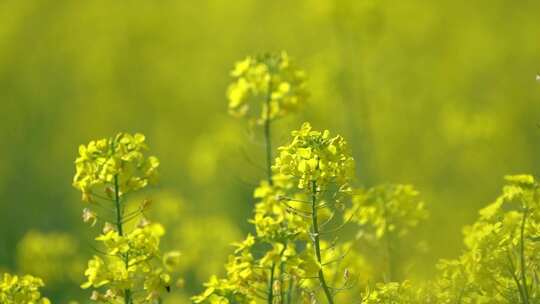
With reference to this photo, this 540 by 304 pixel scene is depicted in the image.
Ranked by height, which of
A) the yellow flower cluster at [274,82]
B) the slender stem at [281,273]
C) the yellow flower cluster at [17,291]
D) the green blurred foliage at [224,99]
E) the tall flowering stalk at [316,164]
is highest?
the green blurred foliage at [224,99]

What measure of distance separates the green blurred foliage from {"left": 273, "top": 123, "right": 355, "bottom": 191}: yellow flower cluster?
2443mm

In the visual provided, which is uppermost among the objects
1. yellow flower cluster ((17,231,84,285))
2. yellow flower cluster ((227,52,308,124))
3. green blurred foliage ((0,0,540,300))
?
green blurred foliage ((0,0,540,300))

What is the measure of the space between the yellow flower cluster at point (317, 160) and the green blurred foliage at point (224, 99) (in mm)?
2443

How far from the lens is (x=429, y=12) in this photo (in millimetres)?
17188

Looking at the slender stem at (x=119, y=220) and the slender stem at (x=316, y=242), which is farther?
the slender stem at (x=119, y=220)

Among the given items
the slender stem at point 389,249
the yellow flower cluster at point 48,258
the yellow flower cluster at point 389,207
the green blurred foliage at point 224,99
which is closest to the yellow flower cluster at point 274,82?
the yellow flower cluster at point 389,207

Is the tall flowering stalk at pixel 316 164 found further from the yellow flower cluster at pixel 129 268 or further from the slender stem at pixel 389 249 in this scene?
the slender stem at pixel 389 249

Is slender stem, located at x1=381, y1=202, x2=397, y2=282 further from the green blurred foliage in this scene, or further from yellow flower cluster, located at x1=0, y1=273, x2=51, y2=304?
yellow flower cluster, located at x1=0, y1=273, x2=51, y2=304

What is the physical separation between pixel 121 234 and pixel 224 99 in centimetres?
1204

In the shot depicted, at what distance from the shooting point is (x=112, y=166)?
462 cm

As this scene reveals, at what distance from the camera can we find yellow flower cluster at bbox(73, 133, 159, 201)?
465 cm

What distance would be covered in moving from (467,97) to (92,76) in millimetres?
5888

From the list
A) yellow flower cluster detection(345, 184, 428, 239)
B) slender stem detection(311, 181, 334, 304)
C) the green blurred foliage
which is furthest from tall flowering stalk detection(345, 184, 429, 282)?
slender stem detection(311, 181, 334, 304)

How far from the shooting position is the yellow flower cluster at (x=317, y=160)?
4.39m
